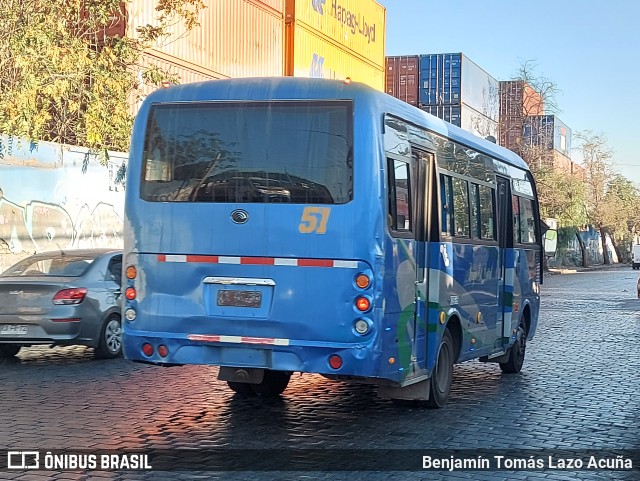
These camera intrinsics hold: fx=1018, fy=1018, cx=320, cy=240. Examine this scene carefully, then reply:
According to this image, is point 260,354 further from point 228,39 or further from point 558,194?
point 558,194

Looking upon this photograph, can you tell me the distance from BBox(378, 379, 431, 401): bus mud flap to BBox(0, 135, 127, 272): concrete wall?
12.4m

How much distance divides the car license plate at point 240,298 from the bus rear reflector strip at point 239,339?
27 cm

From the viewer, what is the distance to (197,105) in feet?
28.6

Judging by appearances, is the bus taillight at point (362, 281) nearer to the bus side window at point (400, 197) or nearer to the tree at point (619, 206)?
the bus side window at point (400, 197)

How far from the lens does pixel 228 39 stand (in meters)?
31.7

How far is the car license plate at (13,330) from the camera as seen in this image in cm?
1264

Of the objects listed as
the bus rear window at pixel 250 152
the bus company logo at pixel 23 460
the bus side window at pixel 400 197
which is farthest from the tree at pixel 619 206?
the bus company logo at pixel 23 460

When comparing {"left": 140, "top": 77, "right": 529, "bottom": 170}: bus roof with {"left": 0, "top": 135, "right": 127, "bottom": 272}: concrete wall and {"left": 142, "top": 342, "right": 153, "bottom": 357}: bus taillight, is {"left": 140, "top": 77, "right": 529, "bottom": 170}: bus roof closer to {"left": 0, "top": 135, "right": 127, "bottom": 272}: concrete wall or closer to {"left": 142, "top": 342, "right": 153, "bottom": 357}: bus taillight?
{"left": 142, "top": 342, "right": 153, "bottom": 357}: bus taillight

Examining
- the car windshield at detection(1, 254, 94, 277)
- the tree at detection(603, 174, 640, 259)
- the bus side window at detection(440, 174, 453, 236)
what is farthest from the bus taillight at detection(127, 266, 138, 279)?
the tree at detection(603, 174, 640, 259)

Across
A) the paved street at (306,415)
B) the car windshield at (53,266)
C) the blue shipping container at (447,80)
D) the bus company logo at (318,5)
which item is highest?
the blue shipping container at (447,80)

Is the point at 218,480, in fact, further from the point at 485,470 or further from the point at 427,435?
the point at 427,435

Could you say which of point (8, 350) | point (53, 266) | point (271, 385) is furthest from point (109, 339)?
point (271, 385)

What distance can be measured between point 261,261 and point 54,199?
14.4 meters

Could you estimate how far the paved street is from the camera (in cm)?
774
